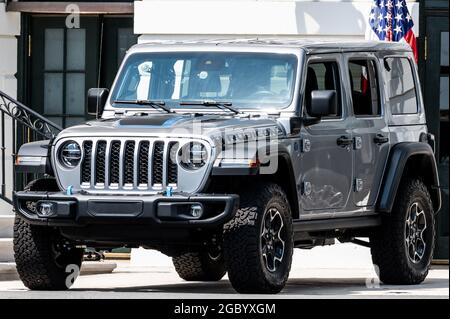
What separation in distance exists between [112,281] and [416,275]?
9.22 feet

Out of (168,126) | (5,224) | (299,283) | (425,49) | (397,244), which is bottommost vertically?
(299,283)

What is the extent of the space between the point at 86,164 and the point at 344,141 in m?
2.27

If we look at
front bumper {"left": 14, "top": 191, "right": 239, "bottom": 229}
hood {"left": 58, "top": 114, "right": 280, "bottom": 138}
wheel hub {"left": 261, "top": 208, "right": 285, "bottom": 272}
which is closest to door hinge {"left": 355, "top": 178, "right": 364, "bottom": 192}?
hood {"left": 58, "top": 114, "right": 280, "bottom": 138}

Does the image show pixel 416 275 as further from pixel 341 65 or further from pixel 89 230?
pixel 89 230

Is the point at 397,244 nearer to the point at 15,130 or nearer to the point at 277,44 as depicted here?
the point at 277,44

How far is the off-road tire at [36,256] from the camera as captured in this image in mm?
11625

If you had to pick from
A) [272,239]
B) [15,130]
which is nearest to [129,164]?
[272,239]

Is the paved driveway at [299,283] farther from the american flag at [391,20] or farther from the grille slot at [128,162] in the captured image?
the american flag at [391,20]

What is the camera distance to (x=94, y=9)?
17641 millimetres

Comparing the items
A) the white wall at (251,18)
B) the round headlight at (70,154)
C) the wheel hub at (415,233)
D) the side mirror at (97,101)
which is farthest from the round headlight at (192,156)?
the white wall at (251,18)

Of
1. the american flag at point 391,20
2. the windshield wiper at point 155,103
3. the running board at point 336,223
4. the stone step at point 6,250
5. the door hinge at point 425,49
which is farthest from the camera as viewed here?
the door hinge at point 425,49

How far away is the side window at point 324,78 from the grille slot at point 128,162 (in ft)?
5.99

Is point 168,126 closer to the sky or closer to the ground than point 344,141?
closer to the sky

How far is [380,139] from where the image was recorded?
13047 mm
